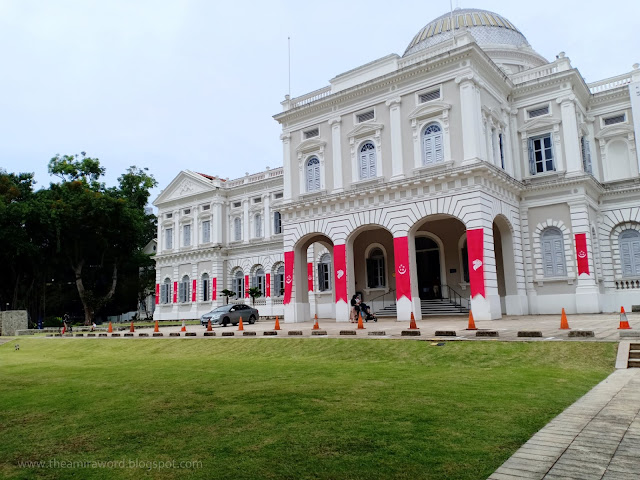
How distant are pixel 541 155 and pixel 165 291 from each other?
33.9 metres

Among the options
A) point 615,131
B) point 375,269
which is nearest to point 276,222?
point 375,269

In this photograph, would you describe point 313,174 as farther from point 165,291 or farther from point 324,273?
point 165,291

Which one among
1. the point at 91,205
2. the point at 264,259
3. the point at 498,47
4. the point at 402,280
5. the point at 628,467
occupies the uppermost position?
the point at 498,47

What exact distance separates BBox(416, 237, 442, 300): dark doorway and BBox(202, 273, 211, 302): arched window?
21.4 metres

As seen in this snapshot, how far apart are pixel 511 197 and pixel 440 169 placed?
4358 millimetres

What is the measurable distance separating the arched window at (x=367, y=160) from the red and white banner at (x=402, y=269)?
3828 mm

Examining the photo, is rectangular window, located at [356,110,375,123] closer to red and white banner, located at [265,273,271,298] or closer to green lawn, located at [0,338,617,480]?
green lawn, located at [0,338,617,480]

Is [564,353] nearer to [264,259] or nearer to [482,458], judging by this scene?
[482,458]

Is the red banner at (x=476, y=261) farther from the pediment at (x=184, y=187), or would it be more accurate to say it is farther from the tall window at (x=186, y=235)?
the tall window at (x=186, y=235)

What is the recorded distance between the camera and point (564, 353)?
10.6 meters

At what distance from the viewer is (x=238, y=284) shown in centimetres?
4209

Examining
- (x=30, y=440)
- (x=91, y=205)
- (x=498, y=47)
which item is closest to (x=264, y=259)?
(x=91, y=205)

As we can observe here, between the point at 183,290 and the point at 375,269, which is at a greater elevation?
the point at 375,269

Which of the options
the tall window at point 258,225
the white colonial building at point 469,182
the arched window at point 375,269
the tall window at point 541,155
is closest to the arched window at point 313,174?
the white colonial building at point 469,182
